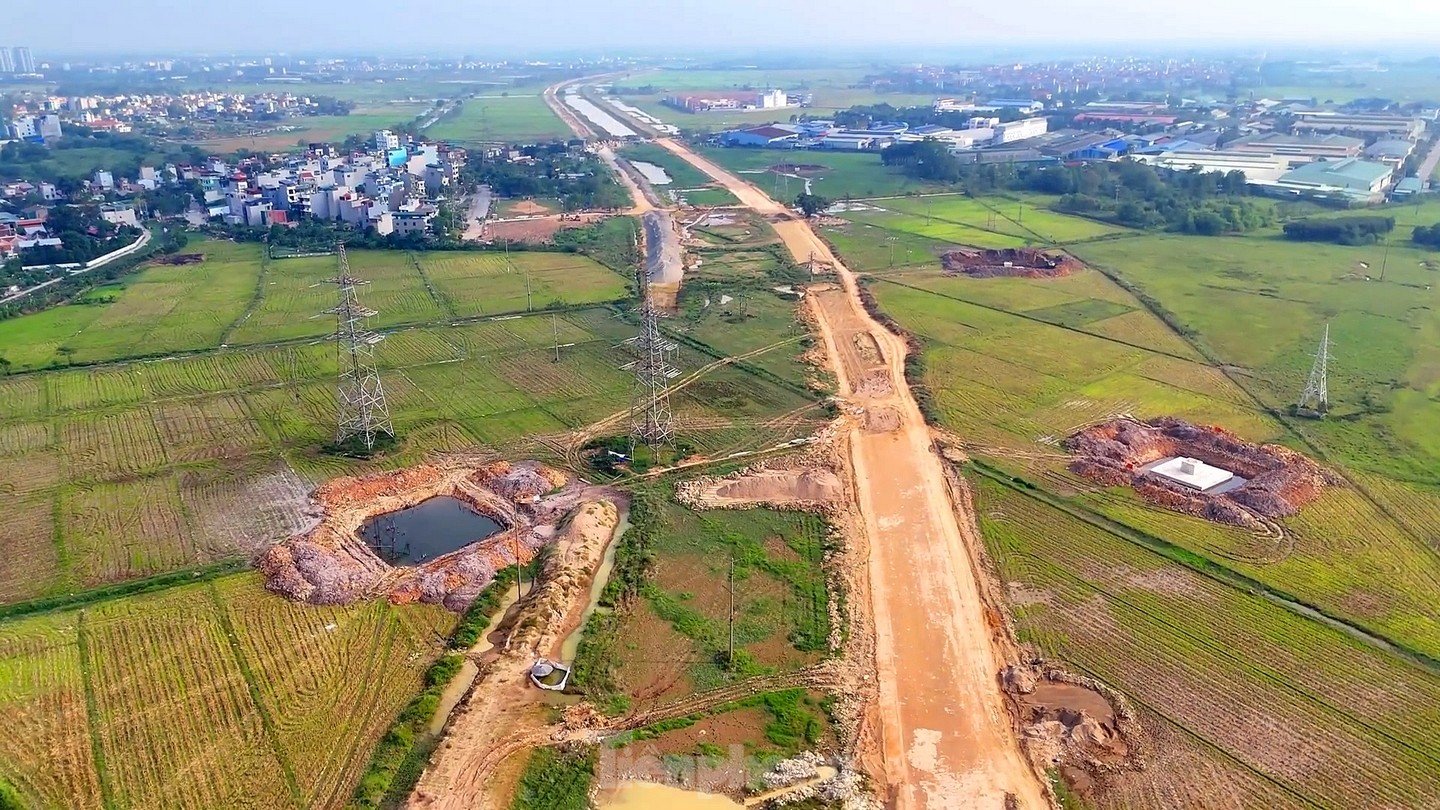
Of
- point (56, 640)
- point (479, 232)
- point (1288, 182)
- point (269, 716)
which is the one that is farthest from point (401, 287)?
point (1288, 182)

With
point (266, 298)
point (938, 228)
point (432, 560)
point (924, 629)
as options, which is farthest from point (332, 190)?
point (924, 629)

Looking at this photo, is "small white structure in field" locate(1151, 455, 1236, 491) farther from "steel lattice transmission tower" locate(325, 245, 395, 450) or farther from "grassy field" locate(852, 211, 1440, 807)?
"steel lattice transmission tower" locate(325, 245, 395, 450)

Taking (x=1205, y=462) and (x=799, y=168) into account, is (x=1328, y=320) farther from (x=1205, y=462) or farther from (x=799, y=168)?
(x=799, y=168)

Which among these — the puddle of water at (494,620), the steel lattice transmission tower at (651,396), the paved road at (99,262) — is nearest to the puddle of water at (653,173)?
the paved road at (99,262)

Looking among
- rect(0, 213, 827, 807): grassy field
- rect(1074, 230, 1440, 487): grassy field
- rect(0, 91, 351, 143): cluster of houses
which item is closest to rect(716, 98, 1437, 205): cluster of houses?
rect(1074, 230, 1440, 487): grassy field

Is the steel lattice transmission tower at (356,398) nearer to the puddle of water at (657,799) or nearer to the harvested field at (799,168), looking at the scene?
the puddle of water at (657,799)

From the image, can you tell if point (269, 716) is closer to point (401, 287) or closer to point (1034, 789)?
point (1034, 789)
